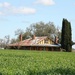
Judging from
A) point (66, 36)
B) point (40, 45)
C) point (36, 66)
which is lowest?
point (36, 66)

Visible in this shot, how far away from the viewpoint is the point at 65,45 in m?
100

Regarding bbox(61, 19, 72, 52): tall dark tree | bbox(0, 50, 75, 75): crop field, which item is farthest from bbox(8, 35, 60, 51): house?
bbox(0, 50, 75, 75): crop field

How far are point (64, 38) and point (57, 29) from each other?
4018 cm

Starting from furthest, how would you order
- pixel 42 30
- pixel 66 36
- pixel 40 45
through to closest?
pixel 42 30 → pixel 40 45 → pixel 66 36

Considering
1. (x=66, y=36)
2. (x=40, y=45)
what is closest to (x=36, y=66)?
(x=66, y=36)

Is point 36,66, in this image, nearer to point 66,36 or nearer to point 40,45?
point 66,36

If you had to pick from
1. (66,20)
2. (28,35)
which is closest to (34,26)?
(28,35)

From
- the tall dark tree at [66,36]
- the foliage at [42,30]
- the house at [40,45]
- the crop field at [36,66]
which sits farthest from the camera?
the foliage at [42,30]

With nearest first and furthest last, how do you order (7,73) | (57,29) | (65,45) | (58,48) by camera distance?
(7,73), (65,45), (58,48), (57,29)

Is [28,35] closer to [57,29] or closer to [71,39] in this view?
[57,29]

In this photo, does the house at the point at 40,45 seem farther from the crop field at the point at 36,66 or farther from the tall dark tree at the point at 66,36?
the crop field at the point at 36,66

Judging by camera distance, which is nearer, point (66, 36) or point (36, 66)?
point (36, 66)

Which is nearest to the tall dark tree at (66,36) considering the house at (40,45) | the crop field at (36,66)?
the house at (40,45)

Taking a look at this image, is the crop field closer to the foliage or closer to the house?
the house
